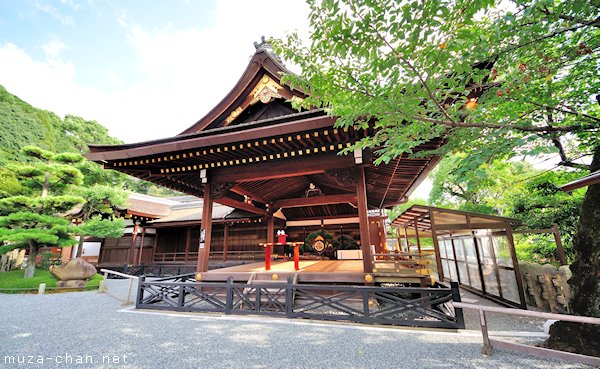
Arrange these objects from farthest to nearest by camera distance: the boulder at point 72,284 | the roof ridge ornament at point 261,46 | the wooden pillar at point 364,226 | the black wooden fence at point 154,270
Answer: the black wooden fence at point 154,270
the boulder at point 72,284
the roof ridge ornament at point 261,46
the wooden pillar at point 364,226

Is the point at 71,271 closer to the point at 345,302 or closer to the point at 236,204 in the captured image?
the point at 236,204

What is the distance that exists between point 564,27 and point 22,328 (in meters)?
9.53

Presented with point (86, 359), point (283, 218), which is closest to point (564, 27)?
point (86, 359)

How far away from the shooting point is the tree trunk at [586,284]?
277cm

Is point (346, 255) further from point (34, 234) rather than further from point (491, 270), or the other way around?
point (34, 234)

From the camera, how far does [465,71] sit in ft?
7.67

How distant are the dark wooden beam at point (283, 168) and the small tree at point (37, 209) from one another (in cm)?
779

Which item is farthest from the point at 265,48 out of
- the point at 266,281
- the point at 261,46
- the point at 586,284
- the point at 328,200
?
the point at 586,284

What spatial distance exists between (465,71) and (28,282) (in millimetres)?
14459

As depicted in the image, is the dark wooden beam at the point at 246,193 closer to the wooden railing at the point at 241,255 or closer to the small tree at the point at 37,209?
the wooden railing at the point at 241,255

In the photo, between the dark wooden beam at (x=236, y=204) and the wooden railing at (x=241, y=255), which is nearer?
the dark wooden beam at (x=236, y=204)

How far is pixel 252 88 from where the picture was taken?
6695mm

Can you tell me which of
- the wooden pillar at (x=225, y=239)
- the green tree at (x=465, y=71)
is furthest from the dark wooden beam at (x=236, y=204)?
the green tree at (x=465, y=71)

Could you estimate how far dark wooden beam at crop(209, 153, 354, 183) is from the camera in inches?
218
